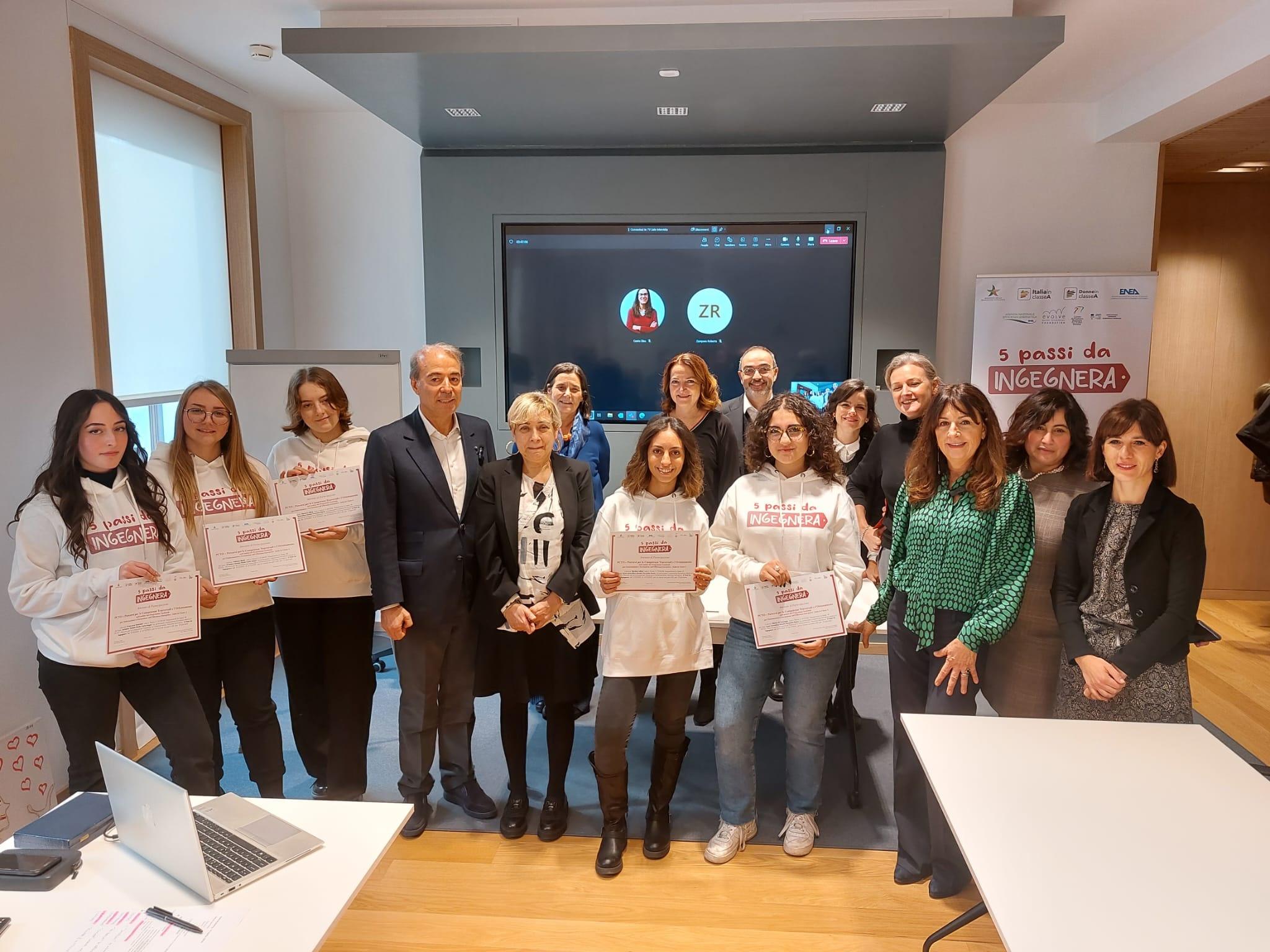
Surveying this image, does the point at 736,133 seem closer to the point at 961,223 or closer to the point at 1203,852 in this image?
the point at 961,223

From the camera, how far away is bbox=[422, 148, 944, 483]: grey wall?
15.8 feet

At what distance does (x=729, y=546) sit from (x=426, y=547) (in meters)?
1.00

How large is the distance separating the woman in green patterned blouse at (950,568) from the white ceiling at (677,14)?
196cm

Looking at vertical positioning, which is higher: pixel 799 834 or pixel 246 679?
pixel 246 679

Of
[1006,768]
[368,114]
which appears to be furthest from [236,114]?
[1006,768]

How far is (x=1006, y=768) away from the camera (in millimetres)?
1926

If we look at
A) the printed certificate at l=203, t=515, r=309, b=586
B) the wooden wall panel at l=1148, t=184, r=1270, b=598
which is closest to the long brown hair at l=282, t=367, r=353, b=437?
the printed certificate at l=203, t=515, r=309, b=586

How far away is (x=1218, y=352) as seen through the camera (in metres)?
5.62

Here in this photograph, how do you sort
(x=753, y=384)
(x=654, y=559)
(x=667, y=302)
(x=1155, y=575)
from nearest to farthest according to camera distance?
(x=1155, y=575) → (x=654, y=559) → (x=753, y=384) → (x=667, y=302)

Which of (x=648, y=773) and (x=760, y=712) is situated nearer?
(x=760, y=712)

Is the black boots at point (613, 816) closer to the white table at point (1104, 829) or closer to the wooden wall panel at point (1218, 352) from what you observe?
the white table at point (1104, 829)

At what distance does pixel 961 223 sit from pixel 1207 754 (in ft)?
12.1

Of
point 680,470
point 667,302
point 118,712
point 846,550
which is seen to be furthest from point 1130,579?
point 667,302

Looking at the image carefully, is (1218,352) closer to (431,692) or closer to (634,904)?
(634,904)
